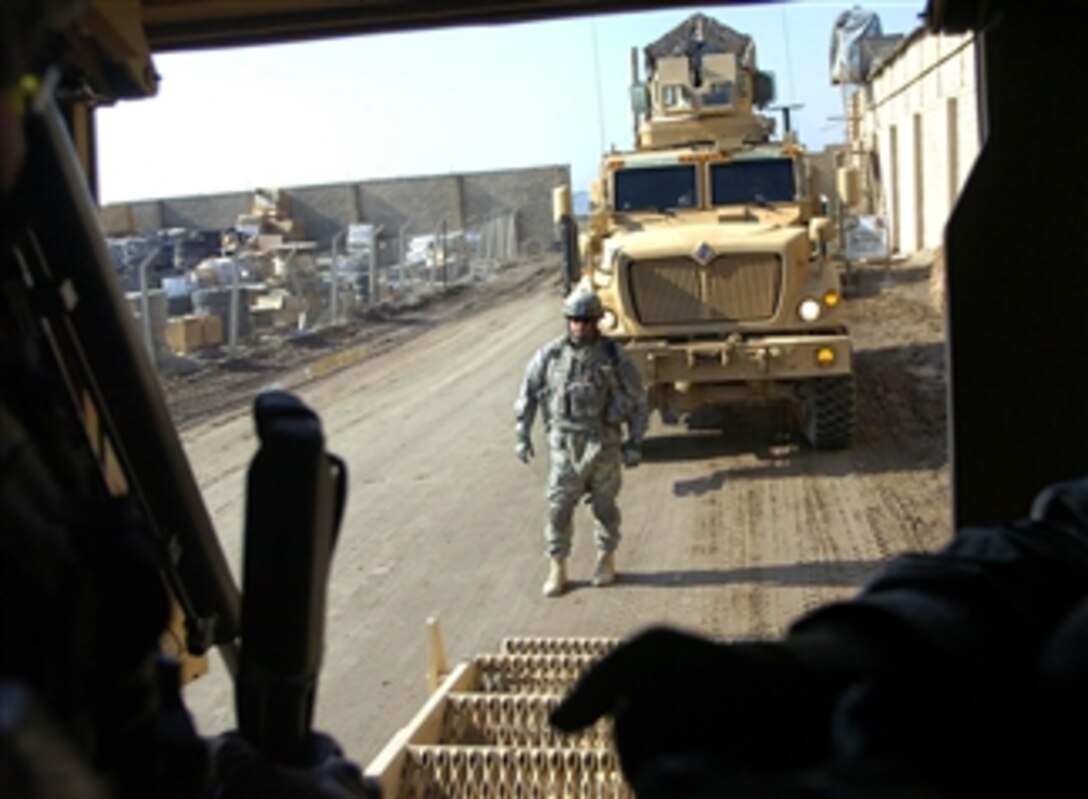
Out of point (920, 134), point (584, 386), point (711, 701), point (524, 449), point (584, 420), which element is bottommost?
point (524, 449)

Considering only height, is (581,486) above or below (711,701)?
below

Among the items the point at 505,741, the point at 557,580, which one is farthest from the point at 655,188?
the point at 505,741

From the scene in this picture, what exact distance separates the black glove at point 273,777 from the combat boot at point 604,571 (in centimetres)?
635

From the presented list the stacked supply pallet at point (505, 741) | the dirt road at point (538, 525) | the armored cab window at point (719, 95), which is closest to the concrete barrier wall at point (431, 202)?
the dirt road at point (538, 525)

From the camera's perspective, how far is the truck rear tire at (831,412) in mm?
10477

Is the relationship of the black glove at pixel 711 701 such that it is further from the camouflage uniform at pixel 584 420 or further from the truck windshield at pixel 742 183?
the truck windshield at pixel 742 183

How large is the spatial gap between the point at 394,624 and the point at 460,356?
42.0 ft

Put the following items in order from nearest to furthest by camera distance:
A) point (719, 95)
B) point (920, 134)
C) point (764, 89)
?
point (719, 95)
point (764, 89)
point (920, 134)

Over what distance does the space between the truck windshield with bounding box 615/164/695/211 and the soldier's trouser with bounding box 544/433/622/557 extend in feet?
→ 13.3

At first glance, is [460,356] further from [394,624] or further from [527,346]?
[394,624]

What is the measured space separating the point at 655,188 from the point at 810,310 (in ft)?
6.02

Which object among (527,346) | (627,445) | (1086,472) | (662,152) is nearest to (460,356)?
(527,346)

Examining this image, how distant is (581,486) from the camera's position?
7.84 meters

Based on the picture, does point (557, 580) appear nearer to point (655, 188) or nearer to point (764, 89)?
point (655, 188)
